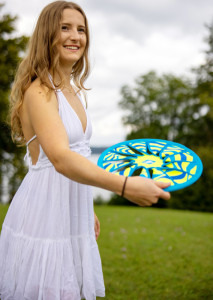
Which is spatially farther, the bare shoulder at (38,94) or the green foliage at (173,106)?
the green foliage at (173,106)

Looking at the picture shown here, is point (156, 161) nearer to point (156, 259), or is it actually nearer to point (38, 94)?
point (38, 94)

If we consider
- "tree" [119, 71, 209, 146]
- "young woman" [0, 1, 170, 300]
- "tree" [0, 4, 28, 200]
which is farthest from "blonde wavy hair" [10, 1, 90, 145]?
"tree" [119, 71, 209, 146]

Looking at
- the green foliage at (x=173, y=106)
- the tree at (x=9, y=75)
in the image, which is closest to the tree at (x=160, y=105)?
the green foliage at (x=173, y=106)

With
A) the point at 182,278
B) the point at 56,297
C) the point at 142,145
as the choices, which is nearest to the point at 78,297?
the point at 56,297

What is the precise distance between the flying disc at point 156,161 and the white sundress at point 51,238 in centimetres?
19

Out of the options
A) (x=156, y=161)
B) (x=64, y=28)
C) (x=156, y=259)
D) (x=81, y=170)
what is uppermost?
(x=64, y=28)

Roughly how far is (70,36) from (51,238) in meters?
0.96

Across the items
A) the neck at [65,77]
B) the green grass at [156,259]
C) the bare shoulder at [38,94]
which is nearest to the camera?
the bare shoulder at [38,94]

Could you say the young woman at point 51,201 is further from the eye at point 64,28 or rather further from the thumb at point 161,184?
the thumb at point 161,184

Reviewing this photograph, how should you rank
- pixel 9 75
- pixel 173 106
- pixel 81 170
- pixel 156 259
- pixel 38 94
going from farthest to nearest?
pixel 173 106, pixel 9 75, pixel 156 259, pixel 38 94, pixel 81 170

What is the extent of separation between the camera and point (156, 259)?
620cm

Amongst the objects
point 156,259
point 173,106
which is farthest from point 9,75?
point 173,106

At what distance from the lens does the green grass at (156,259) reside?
4.77 m

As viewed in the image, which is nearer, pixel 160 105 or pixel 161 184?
pixel 161 184
